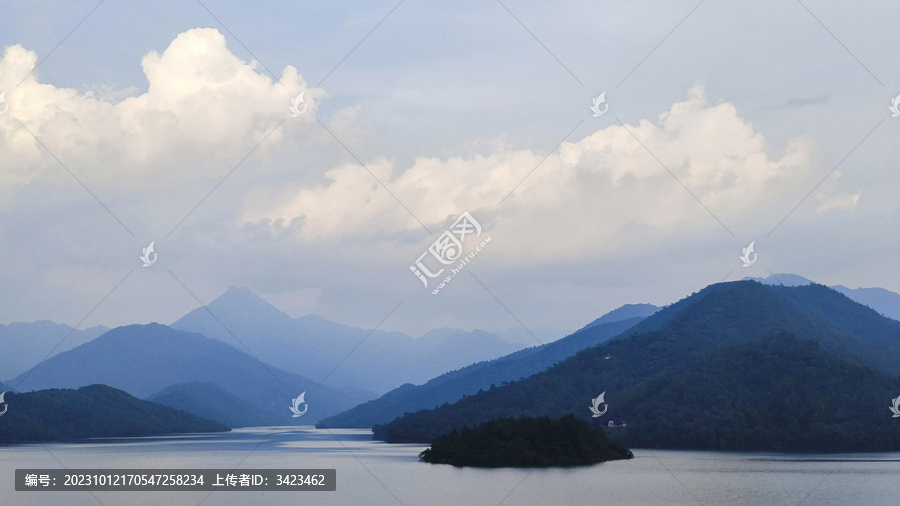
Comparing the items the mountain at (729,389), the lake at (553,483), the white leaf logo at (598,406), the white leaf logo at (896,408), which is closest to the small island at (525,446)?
the lake at (553,483)

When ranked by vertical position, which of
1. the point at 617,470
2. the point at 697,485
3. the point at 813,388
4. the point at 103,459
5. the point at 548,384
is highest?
the point at 548,384

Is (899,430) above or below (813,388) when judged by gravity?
below

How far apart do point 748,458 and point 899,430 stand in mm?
33881

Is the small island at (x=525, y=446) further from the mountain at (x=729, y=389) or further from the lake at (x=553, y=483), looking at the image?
the mountain at (x=729, y=389)

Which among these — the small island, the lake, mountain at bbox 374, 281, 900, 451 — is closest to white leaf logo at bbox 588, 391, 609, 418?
mountain at bbox 374, 281, 900, 451

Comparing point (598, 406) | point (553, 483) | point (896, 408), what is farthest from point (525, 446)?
point (896, 408)

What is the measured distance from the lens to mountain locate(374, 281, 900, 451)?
135m

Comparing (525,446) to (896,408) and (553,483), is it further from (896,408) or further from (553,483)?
(896,408)

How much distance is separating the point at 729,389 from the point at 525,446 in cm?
6116

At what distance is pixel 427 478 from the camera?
267 feet

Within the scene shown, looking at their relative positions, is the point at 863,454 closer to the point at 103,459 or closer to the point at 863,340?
the point at 863,340

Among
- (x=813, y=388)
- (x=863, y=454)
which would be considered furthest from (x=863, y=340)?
(x=863, y=454)

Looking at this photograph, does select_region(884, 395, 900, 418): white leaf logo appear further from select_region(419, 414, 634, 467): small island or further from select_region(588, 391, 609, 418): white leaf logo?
select_region(419, 414, 634, 467): small island

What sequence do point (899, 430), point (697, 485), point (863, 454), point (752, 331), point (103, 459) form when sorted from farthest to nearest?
1. point (752, 331)
2. point (899, 430)
3. point (863, 454)
4. point (103, 459)
5. point (697, 485)
